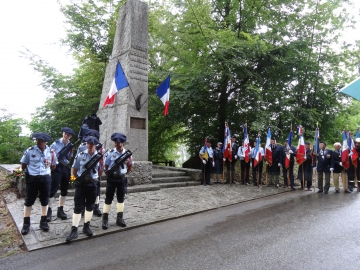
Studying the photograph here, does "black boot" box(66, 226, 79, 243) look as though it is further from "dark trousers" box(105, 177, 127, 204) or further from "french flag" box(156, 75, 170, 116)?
"french flag" box(156, 75, 170, 116)

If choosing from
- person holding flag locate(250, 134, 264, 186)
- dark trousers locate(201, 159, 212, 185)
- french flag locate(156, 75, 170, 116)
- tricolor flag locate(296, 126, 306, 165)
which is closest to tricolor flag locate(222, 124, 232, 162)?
dark trousers locate(201, 159, 212, 185)

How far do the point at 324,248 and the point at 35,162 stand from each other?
536cm

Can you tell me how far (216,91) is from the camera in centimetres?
1301

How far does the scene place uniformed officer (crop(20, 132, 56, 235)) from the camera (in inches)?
182

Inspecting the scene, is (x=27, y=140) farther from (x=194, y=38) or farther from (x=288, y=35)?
(x=288, y=35)

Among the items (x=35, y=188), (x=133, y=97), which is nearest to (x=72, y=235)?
(x=35, y=188)

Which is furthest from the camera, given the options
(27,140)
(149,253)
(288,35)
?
(27,140)

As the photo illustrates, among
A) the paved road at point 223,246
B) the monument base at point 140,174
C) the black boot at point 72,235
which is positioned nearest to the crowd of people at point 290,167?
the monument base at point 140,174

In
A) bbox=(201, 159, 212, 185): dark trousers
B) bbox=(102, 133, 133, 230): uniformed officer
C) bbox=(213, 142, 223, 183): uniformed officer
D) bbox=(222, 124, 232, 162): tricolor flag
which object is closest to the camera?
bbox=(102, 133, 133, 230): uniformed officer

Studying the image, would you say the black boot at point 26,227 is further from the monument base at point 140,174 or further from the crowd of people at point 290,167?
the crowd of people at point 290,167

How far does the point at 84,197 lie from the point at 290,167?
9.38m

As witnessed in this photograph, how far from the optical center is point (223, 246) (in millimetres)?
4164

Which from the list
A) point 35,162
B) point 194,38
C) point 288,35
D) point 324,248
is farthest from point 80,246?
point 288,35

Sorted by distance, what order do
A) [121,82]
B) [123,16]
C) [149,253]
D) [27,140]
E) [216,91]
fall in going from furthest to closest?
[27,140] → [216,91] → [123,16] → [121,82] → [149,253]
